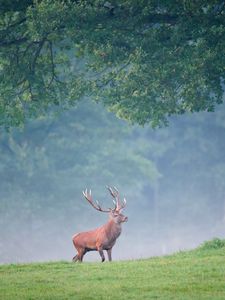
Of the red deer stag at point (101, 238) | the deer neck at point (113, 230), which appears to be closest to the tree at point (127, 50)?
the red deer stag at point (101, 238)

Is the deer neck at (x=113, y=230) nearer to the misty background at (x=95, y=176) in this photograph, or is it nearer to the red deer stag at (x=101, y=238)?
the red deer stag at (x=101, y=238)

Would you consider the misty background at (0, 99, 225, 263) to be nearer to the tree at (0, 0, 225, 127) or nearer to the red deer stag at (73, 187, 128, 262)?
the tree at (0, 0, 225, 127)

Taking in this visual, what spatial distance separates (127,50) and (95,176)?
34730 millimetres

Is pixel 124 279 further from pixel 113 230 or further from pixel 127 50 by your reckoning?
pixel 127 50

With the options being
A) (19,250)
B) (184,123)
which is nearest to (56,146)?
(19,250)

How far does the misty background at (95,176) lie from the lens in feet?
203

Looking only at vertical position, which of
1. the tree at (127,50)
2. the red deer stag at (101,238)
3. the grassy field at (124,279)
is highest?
the tree at (127,50)

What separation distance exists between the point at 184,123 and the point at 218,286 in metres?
52.3

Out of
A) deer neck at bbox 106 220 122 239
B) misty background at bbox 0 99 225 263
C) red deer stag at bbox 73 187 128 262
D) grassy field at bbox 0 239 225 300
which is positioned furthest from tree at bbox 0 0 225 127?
misty background at bbox 0 99 225 263

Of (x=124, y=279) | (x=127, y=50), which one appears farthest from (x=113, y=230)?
(x=127, y=50)

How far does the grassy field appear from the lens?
19.7 meters

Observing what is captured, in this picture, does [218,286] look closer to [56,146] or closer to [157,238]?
[56,146]

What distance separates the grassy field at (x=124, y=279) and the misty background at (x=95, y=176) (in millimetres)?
32678

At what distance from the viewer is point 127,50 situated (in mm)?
28844
